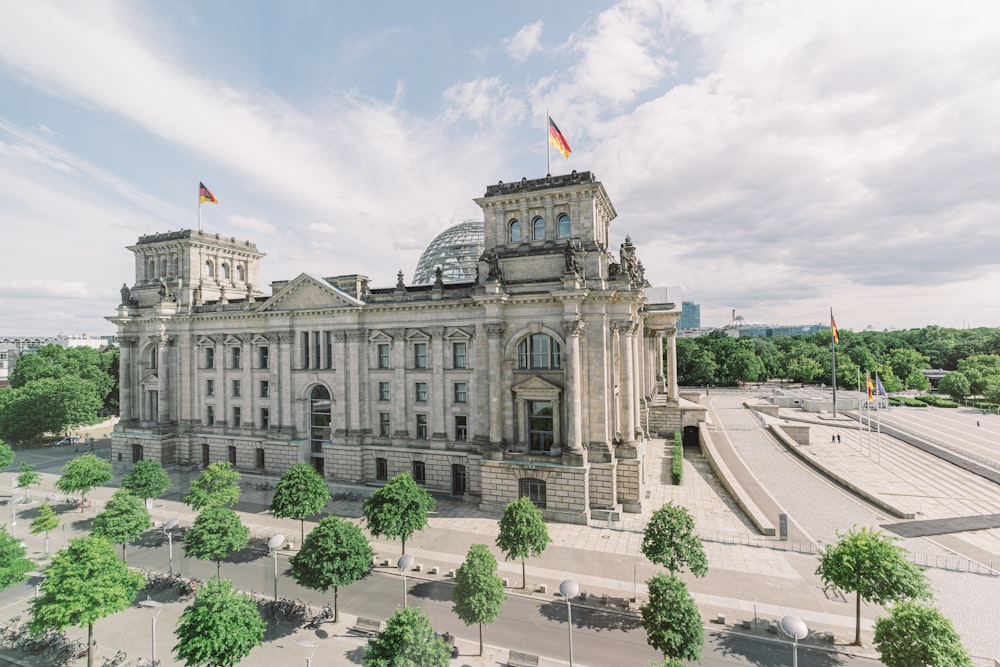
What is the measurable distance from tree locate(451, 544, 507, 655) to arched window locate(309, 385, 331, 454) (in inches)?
1286

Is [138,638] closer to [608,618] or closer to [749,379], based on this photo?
[608,618]

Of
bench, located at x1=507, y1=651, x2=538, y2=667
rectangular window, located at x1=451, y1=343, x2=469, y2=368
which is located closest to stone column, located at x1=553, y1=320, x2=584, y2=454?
rectangular window, located at x1=451, y1=343, x2=469, y2=368

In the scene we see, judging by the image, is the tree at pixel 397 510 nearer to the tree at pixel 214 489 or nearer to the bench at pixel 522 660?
the bench at pixel 522 660

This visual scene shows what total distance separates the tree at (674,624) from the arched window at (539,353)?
2270 cm

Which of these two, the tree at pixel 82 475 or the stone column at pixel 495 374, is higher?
the stone column at pixel 495 374

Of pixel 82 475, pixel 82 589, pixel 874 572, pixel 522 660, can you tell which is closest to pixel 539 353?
pixel 522 660

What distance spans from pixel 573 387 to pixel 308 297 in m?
30.2

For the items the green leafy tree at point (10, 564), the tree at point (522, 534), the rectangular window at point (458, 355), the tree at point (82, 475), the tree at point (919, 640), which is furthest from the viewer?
the rectangular window at point (458, 355)

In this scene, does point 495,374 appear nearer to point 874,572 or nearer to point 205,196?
point 874,572

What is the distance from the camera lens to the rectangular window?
45.7m

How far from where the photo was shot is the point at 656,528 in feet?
86.0

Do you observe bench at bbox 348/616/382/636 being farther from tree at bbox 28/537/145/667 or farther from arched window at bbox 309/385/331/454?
arched window at bbox 309/385/331/454

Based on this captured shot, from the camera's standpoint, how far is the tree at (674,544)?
25.3 m

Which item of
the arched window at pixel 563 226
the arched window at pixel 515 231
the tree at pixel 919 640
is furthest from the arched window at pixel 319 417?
the tree at pixel 919 640
